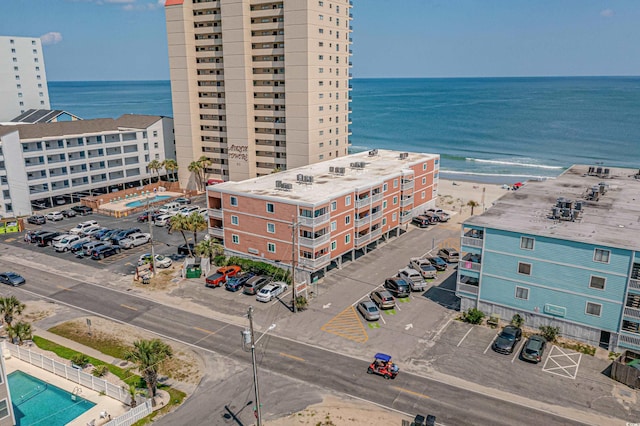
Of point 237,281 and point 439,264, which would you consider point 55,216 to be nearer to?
point 237,281

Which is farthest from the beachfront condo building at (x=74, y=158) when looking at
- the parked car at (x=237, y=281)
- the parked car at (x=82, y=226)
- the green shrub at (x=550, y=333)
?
the green shrub at (x=550, y=333)

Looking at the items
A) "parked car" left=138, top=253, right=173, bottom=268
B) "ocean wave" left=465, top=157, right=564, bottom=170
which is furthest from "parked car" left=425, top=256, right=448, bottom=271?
"ocean wave" left=465, top=157, right=564, bottom=170

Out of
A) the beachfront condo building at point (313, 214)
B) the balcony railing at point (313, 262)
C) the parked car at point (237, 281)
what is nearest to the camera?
the parked car at point (237, 281)

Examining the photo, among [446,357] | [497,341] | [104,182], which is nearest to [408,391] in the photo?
[446,357]

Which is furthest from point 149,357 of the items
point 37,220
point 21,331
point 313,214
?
point 37,220

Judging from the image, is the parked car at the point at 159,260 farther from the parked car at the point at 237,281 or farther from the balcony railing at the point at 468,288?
the balcony railing at the point at 468,288

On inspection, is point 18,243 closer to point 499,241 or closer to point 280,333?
point 280,333
